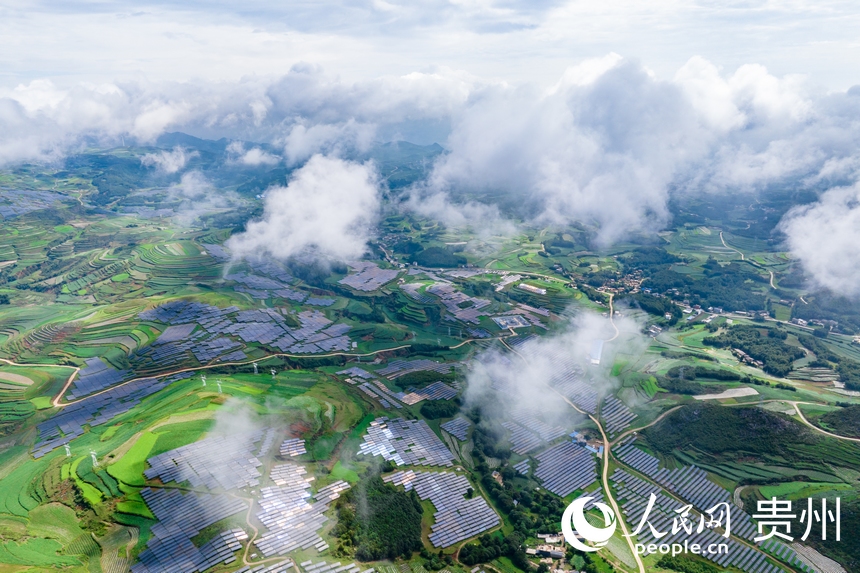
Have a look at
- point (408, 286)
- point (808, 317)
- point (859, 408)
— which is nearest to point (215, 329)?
point (408, 286)

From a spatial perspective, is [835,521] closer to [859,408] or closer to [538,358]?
[859,408]

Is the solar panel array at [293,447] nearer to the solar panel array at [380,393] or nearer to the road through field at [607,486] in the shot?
the solar panel array at [380,393]

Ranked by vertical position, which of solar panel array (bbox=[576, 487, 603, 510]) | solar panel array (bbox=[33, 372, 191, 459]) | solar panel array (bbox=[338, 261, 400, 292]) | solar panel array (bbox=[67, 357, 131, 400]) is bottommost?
solar panel array (bbox=[338, 261, 400, 292])

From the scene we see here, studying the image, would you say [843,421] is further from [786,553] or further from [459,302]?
[459,302]

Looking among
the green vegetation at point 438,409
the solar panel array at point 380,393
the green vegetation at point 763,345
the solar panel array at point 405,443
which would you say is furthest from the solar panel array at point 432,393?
the green vegetation at point 763,345

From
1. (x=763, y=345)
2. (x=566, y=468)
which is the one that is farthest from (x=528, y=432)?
(x=763, y=345)

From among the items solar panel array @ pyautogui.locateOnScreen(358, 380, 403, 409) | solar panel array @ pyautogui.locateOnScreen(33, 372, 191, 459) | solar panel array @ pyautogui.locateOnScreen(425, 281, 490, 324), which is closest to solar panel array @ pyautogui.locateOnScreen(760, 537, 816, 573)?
solar panel array @ pyautogui.locateOnScreen(358, 380, 403, 409)

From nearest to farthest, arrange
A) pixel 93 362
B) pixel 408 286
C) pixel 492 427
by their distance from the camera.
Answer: pixel 492 427, pixel 93 362, pixel 408 286

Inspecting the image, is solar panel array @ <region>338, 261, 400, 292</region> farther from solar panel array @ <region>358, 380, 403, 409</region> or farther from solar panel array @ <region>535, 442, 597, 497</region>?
solar panel array @ <region>535, 442, 597, 497</region>
